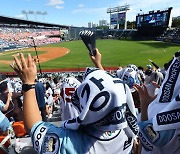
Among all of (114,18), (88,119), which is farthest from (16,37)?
(88,119)

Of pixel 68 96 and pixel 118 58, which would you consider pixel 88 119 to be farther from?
pixel 118 58

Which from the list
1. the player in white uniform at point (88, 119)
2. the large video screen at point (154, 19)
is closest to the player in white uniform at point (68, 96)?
the player in white uniform at point (88, 119)

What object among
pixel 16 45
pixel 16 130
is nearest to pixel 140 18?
pixel 16 45

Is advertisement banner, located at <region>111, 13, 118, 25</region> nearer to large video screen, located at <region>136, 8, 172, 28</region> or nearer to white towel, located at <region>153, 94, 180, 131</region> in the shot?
large video screen, located at <region>136, 8, 172, 28</region>

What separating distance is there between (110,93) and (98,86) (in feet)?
0.29

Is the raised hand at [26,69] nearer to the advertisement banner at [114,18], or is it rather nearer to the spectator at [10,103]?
the spectator at [10,103]

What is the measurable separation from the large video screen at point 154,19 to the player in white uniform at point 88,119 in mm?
54803

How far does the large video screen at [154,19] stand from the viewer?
52.6m

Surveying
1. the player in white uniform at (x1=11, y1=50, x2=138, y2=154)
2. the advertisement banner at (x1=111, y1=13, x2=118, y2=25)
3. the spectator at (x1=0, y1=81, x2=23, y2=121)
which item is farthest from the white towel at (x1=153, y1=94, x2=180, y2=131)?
the advertisement banner at (x1=111, y1=13, x2=118, y2=25)

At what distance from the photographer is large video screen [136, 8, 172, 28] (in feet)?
173

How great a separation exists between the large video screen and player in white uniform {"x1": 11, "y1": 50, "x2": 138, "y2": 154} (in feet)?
180

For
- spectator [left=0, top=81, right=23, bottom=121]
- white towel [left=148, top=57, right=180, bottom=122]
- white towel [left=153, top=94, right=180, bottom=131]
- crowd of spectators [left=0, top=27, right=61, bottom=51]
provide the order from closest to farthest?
white towel [left=153, top=94, right=180, bottom=131] → white towel [left=148, top=57, right=180, bottom=122] → spectator [left=0, top=81, right=23, bottom=121] → crowd of spectators [left=0, top=27, right=61, bottom=51]

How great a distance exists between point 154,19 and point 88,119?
57484 mm

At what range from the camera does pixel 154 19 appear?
55094mm
